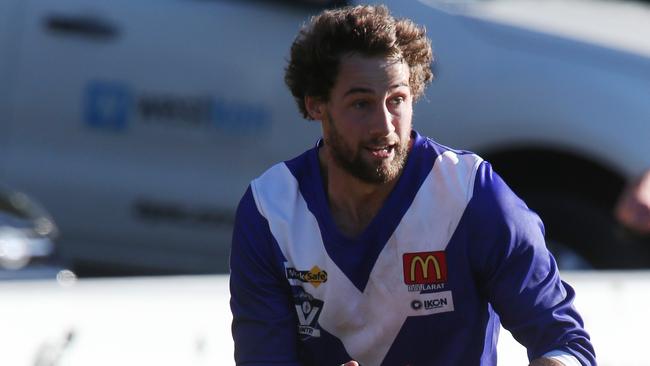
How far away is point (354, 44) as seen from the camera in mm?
2707

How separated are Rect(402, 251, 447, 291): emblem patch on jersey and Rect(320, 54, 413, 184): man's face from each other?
16cm

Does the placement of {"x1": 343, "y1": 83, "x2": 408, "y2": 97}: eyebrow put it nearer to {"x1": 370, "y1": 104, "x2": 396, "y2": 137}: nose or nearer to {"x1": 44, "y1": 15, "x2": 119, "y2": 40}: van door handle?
{"x1": 370, "y1": 104, "x2": 396, "y2": 137}: nose

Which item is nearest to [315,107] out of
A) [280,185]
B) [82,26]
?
[280,185]

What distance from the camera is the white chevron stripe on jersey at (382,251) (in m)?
2.73

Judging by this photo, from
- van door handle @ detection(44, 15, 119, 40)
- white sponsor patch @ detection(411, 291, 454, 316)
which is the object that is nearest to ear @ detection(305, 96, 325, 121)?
white sponsor patch @ detection(411, 291, 454, 316)

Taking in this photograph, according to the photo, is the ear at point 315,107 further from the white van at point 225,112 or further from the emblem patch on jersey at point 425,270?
the white van at point 225,112

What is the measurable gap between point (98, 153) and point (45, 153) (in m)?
0.23

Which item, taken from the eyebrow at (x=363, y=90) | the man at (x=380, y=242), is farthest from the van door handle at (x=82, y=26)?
the eyebrow at (x=363, y=90)

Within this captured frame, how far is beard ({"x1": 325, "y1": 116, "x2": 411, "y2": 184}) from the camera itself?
8.84ft

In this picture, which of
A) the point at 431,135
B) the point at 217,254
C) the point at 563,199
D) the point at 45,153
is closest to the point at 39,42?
the point at 45,153

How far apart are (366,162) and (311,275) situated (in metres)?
0.26

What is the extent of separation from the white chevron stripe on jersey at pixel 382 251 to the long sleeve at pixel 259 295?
0.10ft

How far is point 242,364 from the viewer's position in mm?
2906

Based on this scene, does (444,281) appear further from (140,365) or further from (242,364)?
(140,365)
